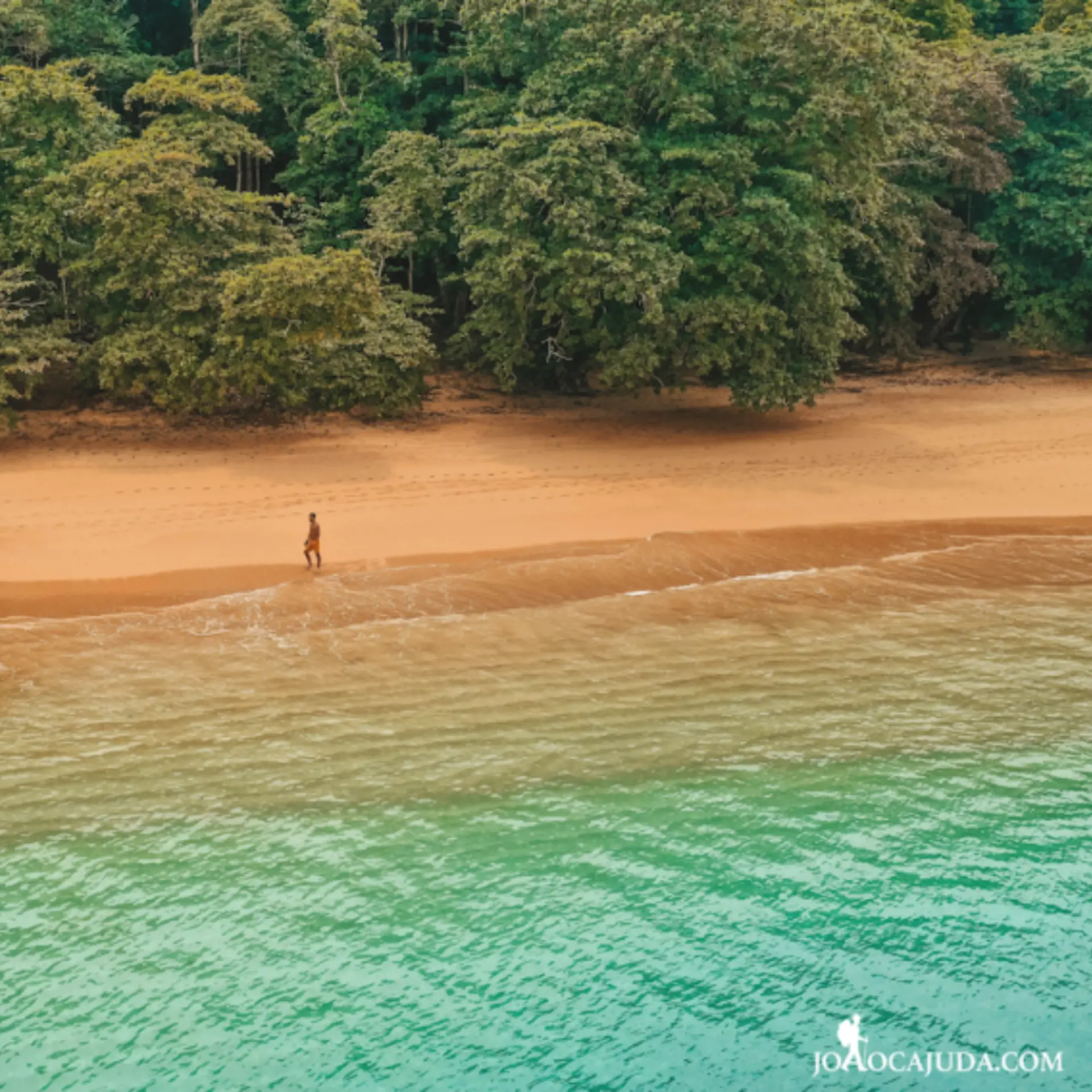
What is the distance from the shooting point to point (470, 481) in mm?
18516

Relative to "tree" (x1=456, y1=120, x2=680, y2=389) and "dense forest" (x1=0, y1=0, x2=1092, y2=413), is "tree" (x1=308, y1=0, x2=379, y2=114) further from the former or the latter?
"tree" (x1=456, y1=120, x2=680, y2=389)

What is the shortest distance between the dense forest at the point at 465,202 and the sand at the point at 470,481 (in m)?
0.90

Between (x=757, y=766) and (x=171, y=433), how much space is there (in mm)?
12342

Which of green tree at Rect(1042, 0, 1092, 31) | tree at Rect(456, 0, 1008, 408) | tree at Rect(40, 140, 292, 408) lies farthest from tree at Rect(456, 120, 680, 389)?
green tree at Rect(1042, 0, 1092, 31)

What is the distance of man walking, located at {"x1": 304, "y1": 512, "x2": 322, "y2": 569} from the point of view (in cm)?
1504

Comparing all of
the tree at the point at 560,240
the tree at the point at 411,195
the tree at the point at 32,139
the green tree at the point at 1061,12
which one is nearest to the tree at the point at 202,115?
the tree at the point at 32,139

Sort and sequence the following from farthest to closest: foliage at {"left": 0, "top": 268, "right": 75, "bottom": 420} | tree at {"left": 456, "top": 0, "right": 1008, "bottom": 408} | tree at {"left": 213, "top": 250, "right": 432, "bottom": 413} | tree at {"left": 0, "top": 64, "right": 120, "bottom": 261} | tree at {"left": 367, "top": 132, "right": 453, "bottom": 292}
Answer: tree at {"left": 367, "top": 132, "right": 453, "bottom": 292} → tree at {"left": 0, "top": 64, "right": 120, "bottom": 261} → tree at {"left": 456, "top": 0, "right": 1008, "bottom": 408} → tree at {"left": 213, "top": 250, "right": 432, "bottom": 413} → foliage at {"left": 0, "top": 268, "right": 75, "bottom": 420}

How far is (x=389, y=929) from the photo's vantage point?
8.87 m

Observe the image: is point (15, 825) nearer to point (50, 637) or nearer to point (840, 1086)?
point (50, 637)

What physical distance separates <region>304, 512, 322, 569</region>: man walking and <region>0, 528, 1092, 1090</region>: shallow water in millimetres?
458

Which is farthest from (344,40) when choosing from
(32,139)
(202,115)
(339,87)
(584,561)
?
(584,561)

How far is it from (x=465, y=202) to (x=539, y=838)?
1321 centimetres

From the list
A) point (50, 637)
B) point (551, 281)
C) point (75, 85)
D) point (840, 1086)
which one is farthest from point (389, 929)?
point (75, 85)

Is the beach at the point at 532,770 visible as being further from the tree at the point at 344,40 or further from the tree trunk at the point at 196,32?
the tree trunk at the point at 196,32
